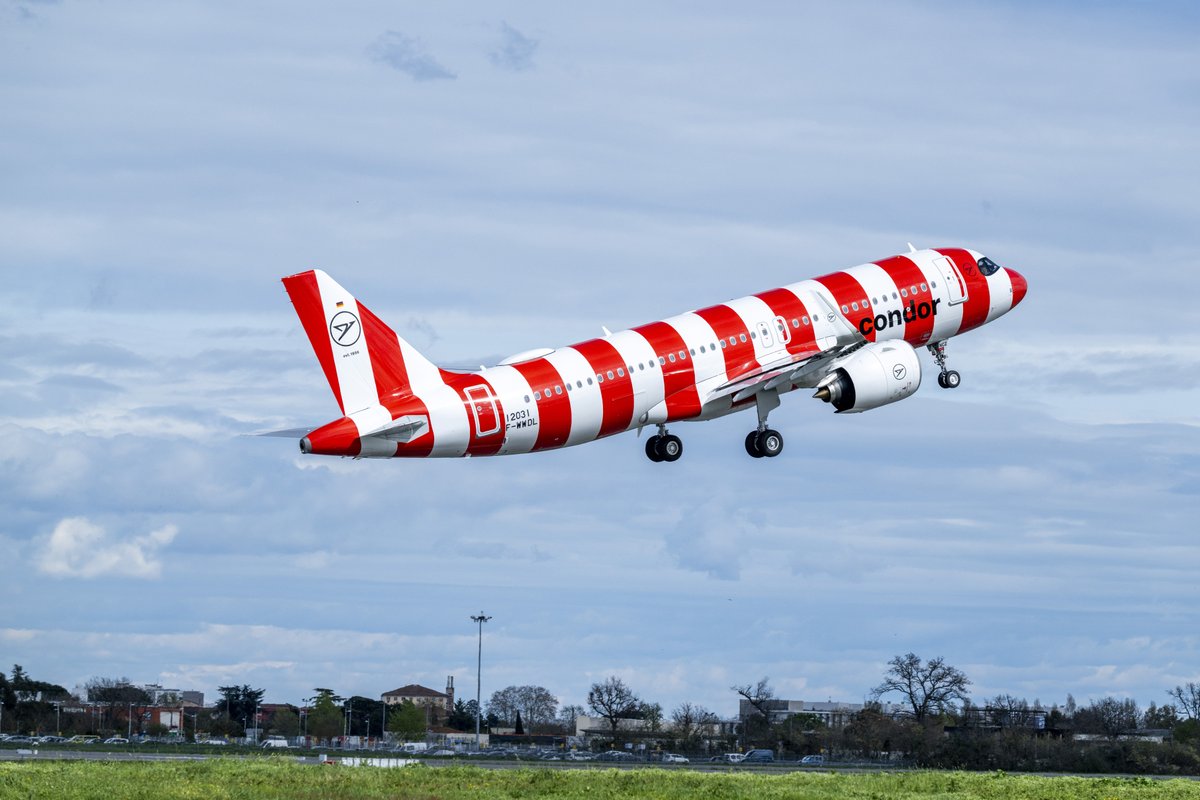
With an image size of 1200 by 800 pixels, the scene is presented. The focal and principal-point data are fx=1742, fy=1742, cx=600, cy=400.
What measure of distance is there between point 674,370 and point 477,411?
953 centimetres

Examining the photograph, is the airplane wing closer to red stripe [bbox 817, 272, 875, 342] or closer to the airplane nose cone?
red stripe [bbox 817, 272, 875, 342]

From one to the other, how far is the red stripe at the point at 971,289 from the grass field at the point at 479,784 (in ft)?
71.1

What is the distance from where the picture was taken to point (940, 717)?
139m

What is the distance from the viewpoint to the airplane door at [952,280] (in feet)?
269

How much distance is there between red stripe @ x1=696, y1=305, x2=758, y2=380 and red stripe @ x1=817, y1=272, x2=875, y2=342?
17.7 ft

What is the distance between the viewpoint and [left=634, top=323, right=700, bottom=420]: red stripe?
236ft

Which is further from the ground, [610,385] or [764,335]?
[764,335]

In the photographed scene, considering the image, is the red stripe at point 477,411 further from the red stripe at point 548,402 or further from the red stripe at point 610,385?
the red stripe at point 610,385

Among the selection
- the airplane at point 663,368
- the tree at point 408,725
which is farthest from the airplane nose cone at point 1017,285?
the tree at point 408,725

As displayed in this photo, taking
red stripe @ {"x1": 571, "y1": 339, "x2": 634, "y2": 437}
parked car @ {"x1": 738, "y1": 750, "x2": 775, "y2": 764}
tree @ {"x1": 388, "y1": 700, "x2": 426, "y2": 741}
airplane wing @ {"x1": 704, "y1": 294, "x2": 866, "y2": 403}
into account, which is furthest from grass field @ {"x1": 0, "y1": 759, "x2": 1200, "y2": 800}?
tree @ {"x1": 388, "y1": 700, "x2": 426, "y2": 741}

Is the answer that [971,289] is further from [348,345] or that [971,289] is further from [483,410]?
[348,345]

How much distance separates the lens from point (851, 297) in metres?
77.5

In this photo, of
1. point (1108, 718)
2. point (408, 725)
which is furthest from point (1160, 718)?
point (408, 725)

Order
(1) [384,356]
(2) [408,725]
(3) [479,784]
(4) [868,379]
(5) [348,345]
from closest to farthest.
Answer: (5) [348,345], (1) [384,356], (3) [479,784], (4) [868,379], (2) [408,725]
